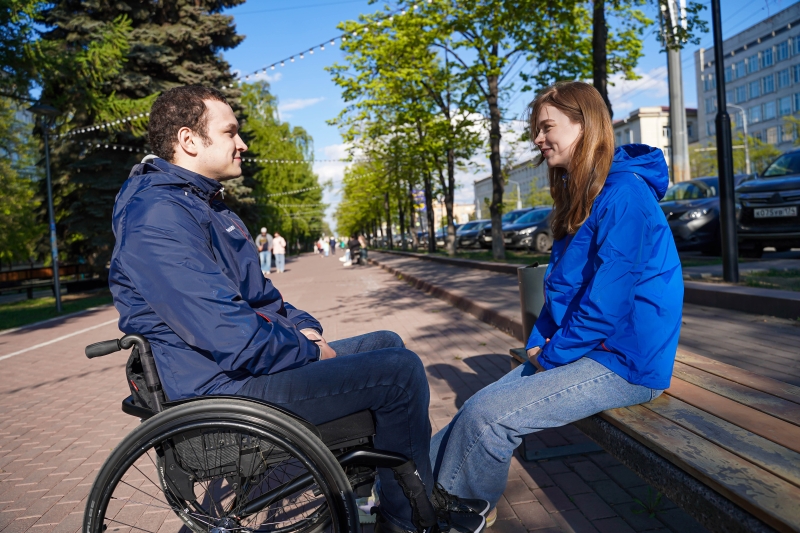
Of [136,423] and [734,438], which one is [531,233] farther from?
[734,438]

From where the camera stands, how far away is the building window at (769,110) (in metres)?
68.6

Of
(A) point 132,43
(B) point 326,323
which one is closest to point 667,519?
(B) point 326,323

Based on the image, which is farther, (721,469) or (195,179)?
(195,179)

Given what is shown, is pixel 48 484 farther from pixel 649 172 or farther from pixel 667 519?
pixel 649 172

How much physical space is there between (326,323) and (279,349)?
7532mm

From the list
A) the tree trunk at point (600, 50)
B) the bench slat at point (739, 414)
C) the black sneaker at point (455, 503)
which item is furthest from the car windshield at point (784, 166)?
the black sneaker at point (455, 503)

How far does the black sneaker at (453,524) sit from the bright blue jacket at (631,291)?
2.22ft

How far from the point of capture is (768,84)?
69.0 meters

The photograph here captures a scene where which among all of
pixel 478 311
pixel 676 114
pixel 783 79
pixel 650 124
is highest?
pixel 783 79

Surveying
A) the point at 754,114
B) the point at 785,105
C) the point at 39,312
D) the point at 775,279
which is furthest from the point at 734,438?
the point at 754,114

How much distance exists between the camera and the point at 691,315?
7.09 m

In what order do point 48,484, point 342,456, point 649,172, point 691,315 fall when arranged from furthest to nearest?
point 691,315
point 48,484
point 649,172
point 342,456

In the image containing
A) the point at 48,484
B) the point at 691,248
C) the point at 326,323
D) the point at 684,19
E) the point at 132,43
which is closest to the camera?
the point at 48,484

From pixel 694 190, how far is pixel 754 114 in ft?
231
